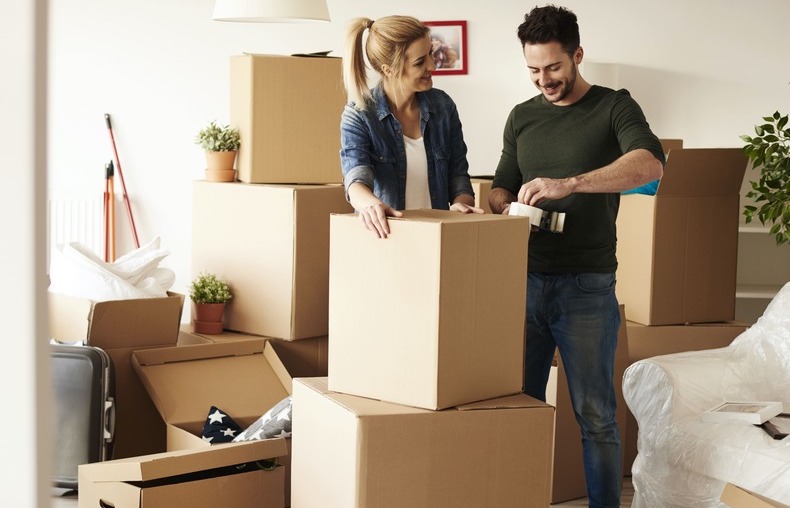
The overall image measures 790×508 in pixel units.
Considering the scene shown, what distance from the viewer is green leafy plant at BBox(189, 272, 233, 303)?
10.2ft

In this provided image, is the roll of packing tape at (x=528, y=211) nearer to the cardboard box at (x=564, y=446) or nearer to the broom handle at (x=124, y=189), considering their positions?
the cardboard box at (x=564, y=446)

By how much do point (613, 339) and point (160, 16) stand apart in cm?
305

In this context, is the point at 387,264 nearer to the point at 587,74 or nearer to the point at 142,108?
the point at 587,74

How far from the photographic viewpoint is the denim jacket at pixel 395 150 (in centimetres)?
198

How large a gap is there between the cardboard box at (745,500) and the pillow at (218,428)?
1399 mm

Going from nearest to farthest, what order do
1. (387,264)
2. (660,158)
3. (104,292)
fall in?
1. (387,264)
2. (660,158)
3. (104,292)

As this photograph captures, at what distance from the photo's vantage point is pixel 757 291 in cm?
385

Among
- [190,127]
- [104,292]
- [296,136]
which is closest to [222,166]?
[296,136]

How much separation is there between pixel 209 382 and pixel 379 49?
1.33 metres

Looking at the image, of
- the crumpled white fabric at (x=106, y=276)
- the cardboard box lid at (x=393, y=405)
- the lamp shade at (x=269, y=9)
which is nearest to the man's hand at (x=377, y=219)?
the cardboard box lid at (x=393, y=405)

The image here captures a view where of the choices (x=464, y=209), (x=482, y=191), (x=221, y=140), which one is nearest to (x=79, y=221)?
(x=221, y=140)

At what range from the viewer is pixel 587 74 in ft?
13.4

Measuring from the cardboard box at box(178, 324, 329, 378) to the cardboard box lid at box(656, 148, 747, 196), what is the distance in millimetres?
1233

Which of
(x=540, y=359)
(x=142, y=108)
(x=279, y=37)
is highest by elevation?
(x=279, y=37)
